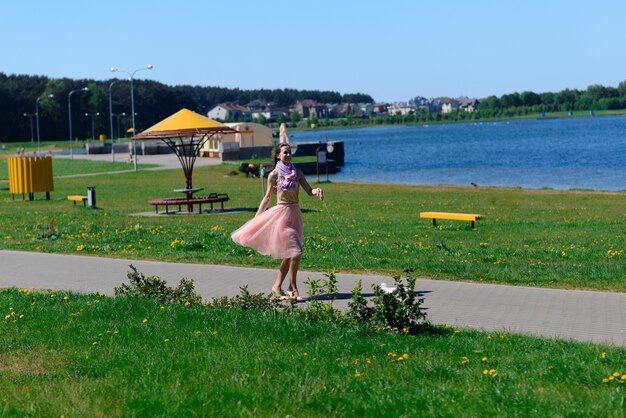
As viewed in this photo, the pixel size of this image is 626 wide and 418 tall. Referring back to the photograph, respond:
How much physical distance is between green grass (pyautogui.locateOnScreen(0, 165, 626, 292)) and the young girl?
2030mm

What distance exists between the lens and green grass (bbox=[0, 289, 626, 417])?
576cm

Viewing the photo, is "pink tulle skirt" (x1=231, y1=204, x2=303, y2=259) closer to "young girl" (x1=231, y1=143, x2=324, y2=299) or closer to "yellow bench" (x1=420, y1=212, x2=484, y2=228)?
"young girl" (x1=231, y1=143, x2=324, y2=299)

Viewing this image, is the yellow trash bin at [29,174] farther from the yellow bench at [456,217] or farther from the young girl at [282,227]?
the young girl at [282,227]

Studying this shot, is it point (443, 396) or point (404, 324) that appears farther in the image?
point (404, 324)

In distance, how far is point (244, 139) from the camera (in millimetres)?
85500

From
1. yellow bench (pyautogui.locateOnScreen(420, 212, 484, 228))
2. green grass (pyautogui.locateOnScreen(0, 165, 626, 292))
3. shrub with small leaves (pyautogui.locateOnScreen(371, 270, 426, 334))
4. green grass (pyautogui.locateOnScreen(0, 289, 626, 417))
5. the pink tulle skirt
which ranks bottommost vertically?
green grass (pyautogui.locateOnScreen(0, 165, 626, 292))

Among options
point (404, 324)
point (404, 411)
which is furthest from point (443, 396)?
point (404, 324)

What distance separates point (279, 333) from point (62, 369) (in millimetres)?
1896

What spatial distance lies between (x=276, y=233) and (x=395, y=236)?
22.3 ft

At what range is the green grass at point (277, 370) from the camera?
576 cm

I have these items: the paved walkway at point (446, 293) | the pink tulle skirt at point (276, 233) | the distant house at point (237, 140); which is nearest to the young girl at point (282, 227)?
the pink tulle skirt at point (276, 233)

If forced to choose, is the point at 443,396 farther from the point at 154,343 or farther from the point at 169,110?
the point at 169,110

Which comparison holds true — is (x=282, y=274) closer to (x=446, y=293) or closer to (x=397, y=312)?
(x=446, y=293)

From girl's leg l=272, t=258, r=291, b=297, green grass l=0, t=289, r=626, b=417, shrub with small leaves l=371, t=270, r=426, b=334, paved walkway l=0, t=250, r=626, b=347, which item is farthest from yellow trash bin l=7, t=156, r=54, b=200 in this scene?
shrub with small leaves l=371, t=270, r=426, b=334
